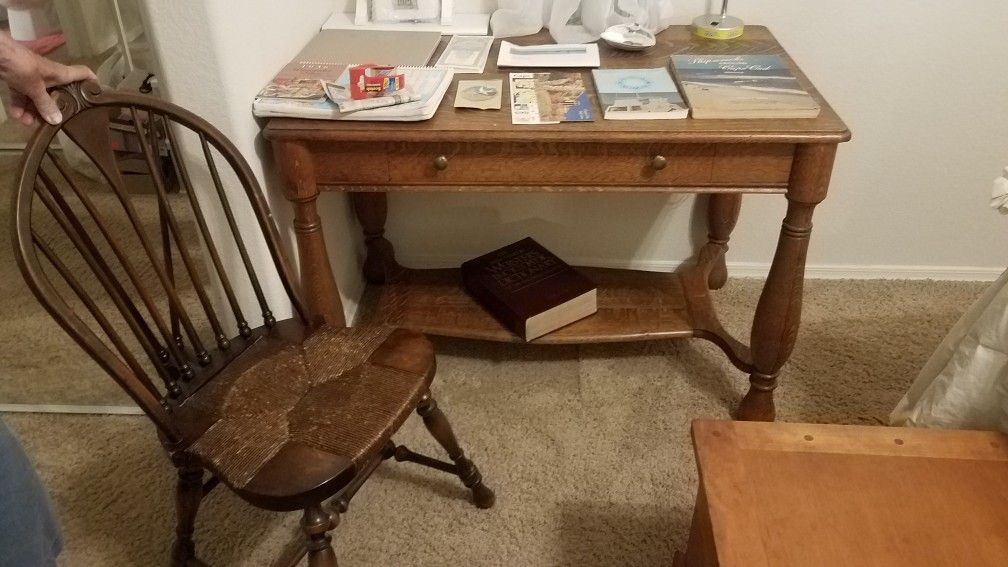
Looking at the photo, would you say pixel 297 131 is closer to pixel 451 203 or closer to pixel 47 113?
pixel 47 113

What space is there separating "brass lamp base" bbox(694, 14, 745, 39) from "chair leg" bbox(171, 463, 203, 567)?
4.17 ft

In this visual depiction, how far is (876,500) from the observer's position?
879mm

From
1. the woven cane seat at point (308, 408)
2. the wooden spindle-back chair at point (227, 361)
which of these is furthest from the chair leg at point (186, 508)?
the woven cane seat at point (308, 408)

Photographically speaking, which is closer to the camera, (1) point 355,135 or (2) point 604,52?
(1) point 355,135

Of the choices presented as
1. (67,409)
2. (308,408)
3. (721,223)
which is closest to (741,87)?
(721,223)

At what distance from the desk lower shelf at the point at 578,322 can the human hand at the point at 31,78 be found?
84cm

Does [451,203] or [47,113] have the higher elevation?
[47,113]

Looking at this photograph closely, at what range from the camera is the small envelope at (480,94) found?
123 cm

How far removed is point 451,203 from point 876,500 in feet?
4.18

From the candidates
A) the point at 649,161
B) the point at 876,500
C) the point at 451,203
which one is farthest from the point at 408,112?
the point at 876,500

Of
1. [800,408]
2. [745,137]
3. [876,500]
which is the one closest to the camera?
[876,500]

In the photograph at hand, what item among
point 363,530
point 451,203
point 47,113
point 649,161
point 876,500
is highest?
point 47,113

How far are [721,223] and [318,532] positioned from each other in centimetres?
124

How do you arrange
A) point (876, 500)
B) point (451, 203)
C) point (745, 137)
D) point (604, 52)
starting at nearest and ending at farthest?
1. point (876, 500)
2. point (745, 137)
3. point (604, 52)
4. point (451, 203)
